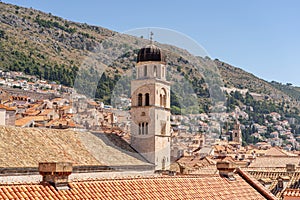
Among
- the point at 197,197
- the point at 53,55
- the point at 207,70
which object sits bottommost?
the point at 197,197

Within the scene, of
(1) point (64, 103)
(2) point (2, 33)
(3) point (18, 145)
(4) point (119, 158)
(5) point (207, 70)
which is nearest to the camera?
(3) point (18, 145)

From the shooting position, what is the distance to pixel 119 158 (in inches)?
1590

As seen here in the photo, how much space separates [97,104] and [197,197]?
110423mm

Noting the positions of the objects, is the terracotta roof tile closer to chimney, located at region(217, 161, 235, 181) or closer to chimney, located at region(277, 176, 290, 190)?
chimney, located at region(277, 176, 290, 190)

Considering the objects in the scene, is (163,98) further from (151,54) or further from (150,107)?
(151,54)

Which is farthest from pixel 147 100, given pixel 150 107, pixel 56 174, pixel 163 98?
pixel 56 174

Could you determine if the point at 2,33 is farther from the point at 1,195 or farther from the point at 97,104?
the point at 1,195

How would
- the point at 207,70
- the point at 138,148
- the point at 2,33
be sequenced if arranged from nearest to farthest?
the point at 138,148 → the point at 207,70 → the point at 2,33

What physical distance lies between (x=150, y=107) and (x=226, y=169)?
2817 centimetres

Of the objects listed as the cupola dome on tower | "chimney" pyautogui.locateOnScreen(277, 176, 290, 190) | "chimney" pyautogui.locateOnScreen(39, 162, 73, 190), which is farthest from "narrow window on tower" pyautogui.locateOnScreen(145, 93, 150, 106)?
"chimney" pyautogui.locateOnScreen(39, 162, 73, 190)

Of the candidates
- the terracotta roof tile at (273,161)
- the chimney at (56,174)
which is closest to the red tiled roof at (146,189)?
the chimney at (56,174)

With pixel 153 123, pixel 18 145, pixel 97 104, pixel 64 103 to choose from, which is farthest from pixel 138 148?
pixel 64 103

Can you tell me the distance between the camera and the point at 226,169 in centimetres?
1775

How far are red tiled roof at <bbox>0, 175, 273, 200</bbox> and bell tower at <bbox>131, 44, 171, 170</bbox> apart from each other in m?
27.5
